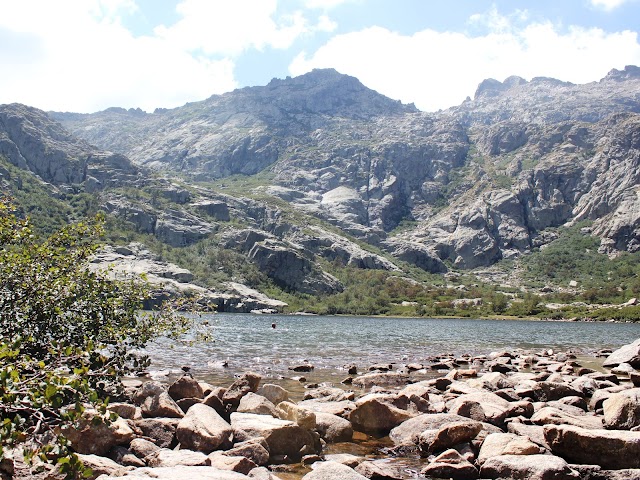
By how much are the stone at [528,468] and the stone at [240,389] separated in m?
10.8

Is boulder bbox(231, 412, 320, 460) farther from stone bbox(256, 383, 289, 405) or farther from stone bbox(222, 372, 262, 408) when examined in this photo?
stone bbox(256, 383, 289, 405)

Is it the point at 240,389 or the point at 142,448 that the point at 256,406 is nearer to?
the point at 240,389

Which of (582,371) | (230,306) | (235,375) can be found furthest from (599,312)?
(235,375)

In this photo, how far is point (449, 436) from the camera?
16203 millimetres

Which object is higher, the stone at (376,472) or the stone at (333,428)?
the stone at (376,472)

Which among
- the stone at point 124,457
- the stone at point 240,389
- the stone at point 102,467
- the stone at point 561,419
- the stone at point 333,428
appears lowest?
the stone at point 333,428

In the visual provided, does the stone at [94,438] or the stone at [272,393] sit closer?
the stone at [94,438]

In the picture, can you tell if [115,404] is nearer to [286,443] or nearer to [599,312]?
[286,443]

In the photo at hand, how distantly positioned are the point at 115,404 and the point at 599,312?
600 ft

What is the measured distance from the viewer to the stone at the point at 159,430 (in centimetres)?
1580

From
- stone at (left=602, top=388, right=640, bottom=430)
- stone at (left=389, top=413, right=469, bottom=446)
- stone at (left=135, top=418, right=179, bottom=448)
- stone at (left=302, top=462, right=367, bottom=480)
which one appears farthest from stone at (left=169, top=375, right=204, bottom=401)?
stone at (left=602, top=388, right=640, bottom=430)

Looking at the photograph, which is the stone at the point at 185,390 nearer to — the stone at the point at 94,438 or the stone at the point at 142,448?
the stone at the point at 142,448

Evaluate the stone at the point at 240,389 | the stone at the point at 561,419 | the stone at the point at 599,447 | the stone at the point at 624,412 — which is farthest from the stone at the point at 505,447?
the stone at the point at 240,389

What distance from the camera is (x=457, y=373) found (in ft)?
111
